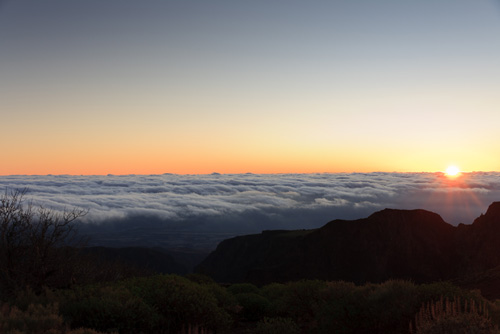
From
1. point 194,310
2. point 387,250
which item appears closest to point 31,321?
point 194,310

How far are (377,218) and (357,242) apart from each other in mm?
8641

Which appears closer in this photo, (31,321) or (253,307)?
(31,321)

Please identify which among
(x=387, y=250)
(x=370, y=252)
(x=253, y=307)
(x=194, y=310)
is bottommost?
(x=370, y=252)

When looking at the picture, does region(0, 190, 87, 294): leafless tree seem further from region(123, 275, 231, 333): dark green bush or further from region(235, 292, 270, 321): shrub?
region(235, 292, 270, 321): shrub

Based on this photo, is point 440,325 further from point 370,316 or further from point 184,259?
point 184,259

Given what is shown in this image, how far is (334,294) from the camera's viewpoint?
17562 millimetres

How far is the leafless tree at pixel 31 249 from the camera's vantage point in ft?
50.9

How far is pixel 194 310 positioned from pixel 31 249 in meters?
6.82

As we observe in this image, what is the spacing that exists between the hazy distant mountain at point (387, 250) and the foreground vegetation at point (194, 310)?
6924cm

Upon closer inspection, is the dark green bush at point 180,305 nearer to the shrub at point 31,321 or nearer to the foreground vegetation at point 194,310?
the foreground vegetation at point 194,310

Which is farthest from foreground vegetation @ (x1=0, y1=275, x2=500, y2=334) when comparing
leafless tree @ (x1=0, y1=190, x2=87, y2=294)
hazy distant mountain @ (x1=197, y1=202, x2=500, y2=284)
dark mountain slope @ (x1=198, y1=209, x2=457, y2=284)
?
dark mountain slope @ (x1=198, y1=209, x2=457, y2=284)

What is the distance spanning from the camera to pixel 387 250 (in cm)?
8850

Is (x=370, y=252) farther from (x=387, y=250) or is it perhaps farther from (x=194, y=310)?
(x=194, y=310)

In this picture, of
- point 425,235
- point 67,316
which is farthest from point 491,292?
point 425,235
